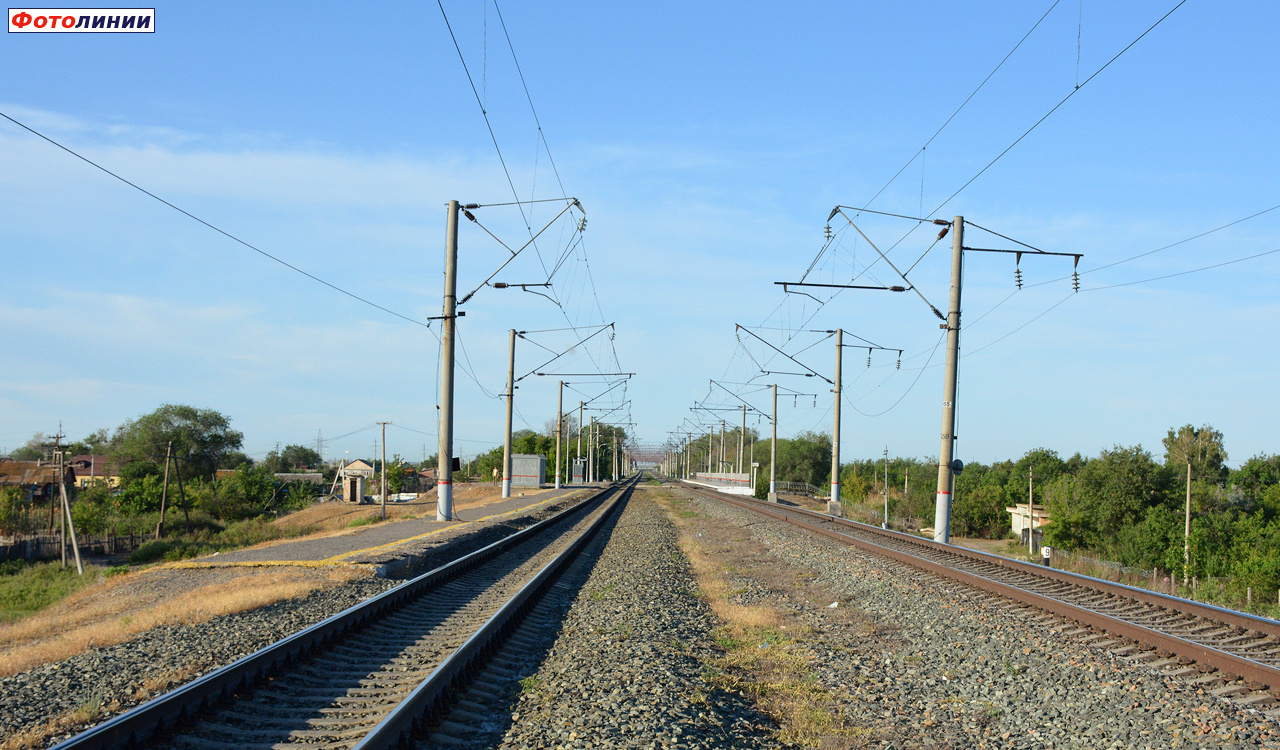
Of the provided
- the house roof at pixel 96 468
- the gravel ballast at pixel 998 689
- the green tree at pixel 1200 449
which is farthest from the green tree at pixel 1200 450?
the house roof at pixel 96 468

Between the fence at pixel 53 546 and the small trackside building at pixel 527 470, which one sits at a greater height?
the small trackside building at pixel 527 470

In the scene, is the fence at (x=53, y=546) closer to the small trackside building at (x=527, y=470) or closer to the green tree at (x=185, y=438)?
the small trackside building at (x=527, y=470)

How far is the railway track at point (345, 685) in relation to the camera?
5344 mm

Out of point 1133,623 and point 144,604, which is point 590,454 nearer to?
point 144,604

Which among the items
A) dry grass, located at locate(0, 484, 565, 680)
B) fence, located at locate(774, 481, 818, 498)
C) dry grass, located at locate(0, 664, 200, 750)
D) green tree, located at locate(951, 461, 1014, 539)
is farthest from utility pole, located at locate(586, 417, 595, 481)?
dry grass, located at locate(0, 664, 200, 750)

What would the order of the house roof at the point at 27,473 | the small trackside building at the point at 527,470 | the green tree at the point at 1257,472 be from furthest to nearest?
the green tree at the point at 1257,472 < the house roof at the point at 27,473 < the small trackside building at the point at 527,470

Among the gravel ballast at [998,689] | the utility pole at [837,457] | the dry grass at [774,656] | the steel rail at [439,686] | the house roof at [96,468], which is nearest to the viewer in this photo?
the steel rail at [439,686]

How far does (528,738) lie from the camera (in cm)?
573

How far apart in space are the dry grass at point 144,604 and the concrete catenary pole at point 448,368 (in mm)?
10506

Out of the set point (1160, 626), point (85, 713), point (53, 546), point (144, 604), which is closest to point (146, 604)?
point (144, 604)

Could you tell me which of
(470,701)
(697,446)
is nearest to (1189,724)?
(470,701)

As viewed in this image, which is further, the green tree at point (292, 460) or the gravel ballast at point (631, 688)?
the green tree at point (292, 460)

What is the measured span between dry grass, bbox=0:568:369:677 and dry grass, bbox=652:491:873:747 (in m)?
5.67

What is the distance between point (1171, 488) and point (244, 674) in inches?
1996
